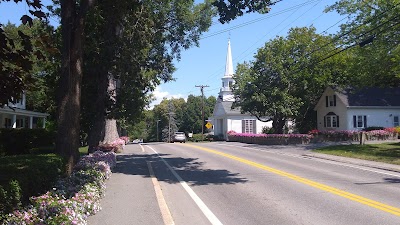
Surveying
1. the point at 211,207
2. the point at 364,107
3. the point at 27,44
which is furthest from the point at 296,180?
the point at 364,107

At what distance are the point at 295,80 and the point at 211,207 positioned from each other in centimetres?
3347

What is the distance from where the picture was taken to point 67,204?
21.5 feet

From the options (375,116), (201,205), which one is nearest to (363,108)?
(375,116)

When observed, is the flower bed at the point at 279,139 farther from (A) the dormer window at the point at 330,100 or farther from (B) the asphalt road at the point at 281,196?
(B) the asphalt road at the point at 281,196

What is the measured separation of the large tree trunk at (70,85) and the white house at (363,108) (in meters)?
34.4

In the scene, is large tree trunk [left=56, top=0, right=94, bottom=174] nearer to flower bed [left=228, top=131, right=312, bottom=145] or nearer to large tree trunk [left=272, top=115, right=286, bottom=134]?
flower bed [left=228, top=131, right=312, bottom=145]

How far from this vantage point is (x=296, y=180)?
12.5m

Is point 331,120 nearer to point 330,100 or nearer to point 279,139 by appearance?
point 330,100

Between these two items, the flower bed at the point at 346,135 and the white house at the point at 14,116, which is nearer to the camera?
the white house at the point at 14,116

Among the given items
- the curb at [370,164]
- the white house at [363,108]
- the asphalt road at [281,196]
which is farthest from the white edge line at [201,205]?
the white house at [363,108]

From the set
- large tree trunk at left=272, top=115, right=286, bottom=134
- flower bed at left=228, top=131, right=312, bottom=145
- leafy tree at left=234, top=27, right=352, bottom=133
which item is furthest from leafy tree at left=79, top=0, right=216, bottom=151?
large tree trunk at left=272, top=115, right=286, bottom=134

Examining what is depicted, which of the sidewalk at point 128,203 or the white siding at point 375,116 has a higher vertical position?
the white siding at point 375,116

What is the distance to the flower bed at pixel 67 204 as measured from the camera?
19.5 feet

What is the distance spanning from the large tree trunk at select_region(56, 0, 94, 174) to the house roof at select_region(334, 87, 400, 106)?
34653mm
